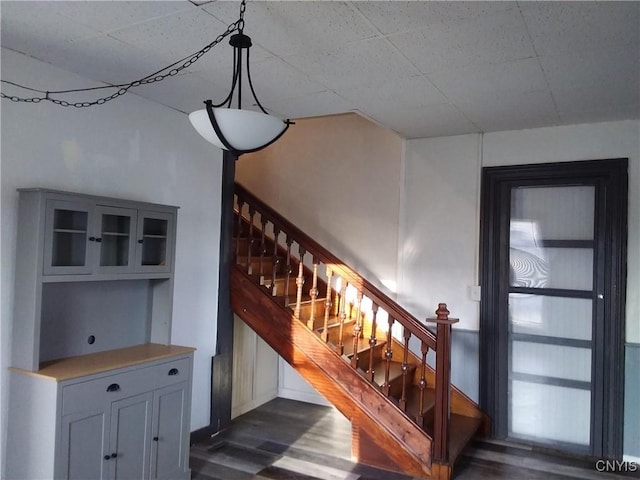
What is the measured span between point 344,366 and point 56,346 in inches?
73.8

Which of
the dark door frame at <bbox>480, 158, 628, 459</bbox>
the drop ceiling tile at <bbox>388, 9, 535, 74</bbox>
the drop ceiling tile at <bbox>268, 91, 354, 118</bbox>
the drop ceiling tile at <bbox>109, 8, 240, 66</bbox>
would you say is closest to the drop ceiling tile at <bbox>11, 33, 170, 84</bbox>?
the drop ceiling tile at <bbox>109, 8, 240, 66</bbox>

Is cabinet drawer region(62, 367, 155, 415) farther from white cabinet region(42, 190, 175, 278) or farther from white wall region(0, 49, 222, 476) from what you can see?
white cabinet region(42, 190, 175, 278)

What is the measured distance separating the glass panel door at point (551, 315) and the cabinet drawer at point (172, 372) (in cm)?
259

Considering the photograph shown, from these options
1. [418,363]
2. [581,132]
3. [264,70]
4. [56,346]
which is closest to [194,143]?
[264,70]

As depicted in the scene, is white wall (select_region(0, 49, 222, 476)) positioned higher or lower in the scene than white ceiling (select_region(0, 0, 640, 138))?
lower

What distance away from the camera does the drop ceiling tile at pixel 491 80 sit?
269cm

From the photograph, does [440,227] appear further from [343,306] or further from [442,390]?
[442,390]

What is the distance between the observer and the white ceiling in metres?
2.12

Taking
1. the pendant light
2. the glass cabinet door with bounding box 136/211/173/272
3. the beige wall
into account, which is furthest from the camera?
the beige wall

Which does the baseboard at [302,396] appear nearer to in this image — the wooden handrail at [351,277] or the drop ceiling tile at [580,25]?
the wooden handrail at [351,277]

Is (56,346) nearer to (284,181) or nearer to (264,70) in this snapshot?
(264,70)

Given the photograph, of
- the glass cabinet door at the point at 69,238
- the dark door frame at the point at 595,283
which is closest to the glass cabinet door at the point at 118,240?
the glass cabinet door at the point at 69,238

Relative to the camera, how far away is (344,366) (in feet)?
11.4

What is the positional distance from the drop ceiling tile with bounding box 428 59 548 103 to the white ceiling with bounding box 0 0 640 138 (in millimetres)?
10
